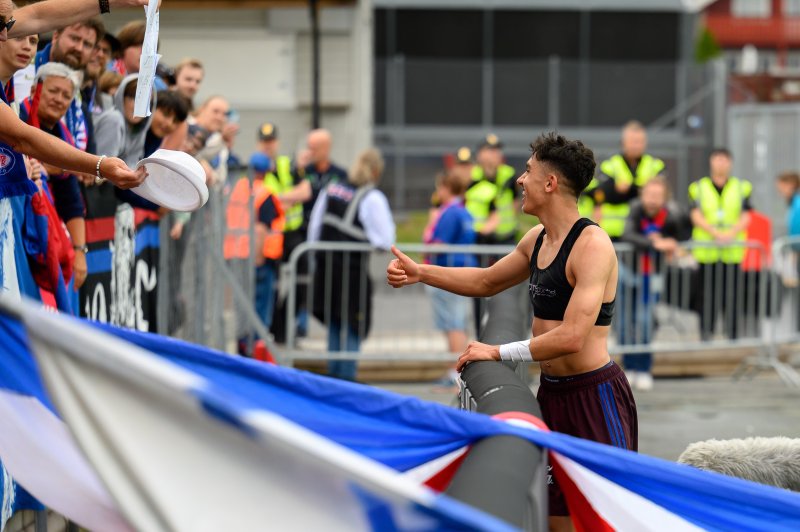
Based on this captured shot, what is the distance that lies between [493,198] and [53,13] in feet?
27.4

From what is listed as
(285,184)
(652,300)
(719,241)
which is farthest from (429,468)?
(285,184)

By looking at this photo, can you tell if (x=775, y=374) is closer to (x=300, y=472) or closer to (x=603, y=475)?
(x=603, y=475)

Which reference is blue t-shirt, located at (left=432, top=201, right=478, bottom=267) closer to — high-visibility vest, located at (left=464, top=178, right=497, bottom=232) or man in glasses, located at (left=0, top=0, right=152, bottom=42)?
high-visibility vest, located at (left=464, top=178, right=497, bottom=232)

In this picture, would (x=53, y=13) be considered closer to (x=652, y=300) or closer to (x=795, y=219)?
(x=652, y=300)

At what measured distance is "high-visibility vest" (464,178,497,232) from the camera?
12.9 metres

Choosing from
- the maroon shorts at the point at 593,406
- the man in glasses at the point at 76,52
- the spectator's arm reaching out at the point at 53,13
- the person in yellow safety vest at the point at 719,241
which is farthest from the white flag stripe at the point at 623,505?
the person in yellow safety vest at the point at 719,241

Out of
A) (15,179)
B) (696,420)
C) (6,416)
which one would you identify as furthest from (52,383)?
(696,420)

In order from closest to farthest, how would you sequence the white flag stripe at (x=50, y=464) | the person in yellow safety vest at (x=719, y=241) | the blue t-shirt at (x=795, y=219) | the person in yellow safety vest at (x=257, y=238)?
the white flag stripe at (x=50, y=464), the person in yellow safety vest at (x=257, y=238), the person in yellow safety vest at (x=719, y=241), the blue t-shirt at (x=795, y=219)

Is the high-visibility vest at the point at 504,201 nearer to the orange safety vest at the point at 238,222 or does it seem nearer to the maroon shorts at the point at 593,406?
the orange safety vest at the point at 238,222

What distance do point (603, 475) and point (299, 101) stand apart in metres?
21.1

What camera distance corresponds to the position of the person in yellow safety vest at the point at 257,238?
10430 millimetres

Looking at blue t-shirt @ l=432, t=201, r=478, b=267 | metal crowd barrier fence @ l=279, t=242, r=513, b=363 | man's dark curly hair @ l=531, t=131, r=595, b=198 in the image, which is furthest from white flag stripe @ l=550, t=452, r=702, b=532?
blue t-shirt @ l=432, t=201, r=478, b=267

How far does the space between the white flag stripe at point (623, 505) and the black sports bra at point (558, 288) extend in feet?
5.08

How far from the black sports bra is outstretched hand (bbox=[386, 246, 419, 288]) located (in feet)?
1.85
